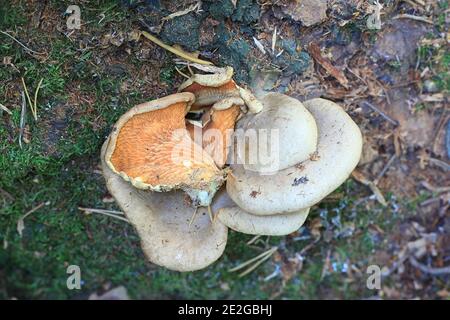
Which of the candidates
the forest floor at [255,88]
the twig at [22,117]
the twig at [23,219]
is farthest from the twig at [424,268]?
the twig at [22,117]

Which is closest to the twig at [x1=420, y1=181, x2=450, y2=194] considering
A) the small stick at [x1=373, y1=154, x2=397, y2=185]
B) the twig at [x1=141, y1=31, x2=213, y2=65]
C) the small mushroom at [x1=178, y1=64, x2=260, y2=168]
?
the small stick at [x1=373, y1=154, x2=397, y2=185]

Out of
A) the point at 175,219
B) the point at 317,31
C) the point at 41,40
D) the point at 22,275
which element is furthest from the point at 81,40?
the point at 22,275

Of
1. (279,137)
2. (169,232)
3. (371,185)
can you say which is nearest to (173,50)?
(279,137)

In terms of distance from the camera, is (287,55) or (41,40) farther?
(287,55)

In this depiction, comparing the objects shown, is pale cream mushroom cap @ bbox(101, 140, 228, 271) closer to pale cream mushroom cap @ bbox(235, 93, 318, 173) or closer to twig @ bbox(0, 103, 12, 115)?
pale cream mushroom cap @ bbox(235, 93, 318, 173)

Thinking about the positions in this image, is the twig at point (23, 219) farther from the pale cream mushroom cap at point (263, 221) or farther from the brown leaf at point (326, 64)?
the brown leaf at point (326, 64)

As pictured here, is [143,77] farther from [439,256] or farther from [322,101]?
[439,256]

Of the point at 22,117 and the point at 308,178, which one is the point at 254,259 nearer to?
the point at 308,178

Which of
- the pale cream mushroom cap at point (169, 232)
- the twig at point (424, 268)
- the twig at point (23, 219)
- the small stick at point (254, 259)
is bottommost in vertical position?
the twig at point (424, 268)
